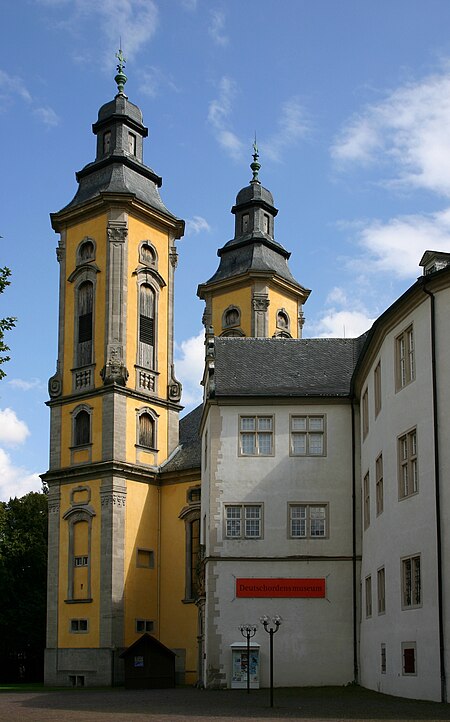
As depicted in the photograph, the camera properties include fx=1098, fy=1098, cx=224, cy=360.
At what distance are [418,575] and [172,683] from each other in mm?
20146

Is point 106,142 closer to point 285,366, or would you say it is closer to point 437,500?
point 285,366

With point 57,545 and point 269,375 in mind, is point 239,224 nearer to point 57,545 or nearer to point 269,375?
point 57,545

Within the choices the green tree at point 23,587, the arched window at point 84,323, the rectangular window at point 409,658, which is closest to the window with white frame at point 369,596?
the rectangular window at point 409,658

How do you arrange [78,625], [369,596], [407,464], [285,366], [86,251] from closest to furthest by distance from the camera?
[407,464] → [369,596] → [285,366] → [78,625] → [86,251]

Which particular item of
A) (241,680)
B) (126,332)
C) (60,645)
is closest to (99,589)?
(60,645)

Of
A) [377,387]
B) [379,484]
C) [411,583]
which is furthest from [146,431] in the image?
[411,583]

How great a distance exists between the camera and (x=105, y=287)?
2237 inches

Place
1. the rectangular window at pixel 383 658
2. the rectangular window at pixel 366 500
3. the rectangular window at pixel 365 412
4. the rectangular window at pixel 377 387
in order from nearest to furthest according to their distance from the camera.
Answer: the rectangular window at pixel 383 658, the rectangular window at pixel 377 387, the rectangular window at pixel 366 500, the rectangular window at pixel 365 412

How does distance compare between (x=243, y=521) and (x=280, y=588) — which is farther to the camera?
(x=243, y=521)

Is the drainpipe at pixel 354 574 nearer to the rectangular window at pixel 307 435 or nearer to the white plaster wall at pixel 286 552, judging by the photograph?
the white plaster wall at pixel 286 552

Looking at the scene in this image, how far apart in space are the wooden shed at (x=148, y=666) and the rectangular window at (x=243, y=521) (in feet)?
28.9

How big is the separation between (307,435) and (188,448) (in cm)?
1924

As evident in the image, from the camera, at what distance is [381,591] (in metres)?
31.7

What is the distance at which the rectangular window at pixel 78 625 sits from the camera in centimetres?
5339
